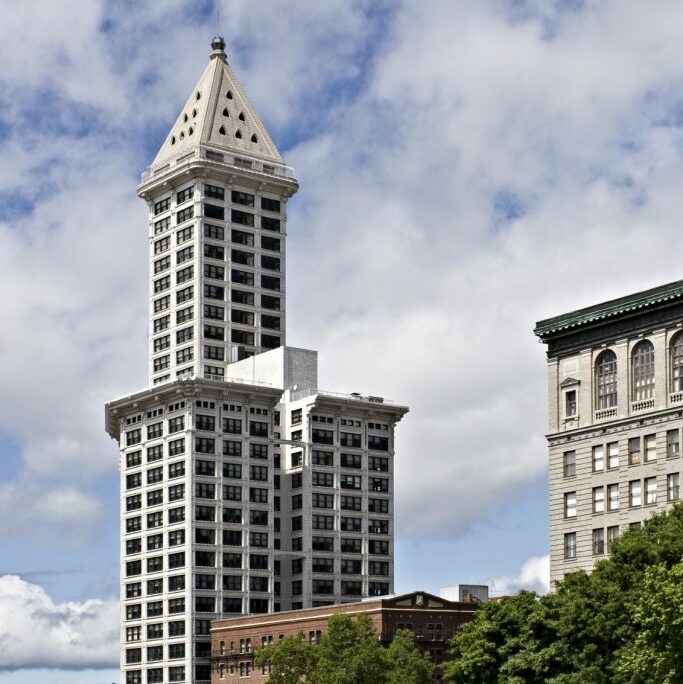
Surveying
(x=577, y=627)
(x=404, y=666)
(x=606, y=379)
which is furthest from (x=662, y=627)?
(x=404, y=666)

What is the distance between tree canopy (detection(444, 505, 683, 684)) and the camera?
97.9 metres

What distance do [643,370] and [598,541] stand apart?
1404 cm

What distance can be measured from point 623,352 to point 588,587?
104ft

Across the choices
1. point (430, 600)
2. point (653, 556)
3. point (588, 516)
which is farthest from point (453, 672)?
point (430, 600)

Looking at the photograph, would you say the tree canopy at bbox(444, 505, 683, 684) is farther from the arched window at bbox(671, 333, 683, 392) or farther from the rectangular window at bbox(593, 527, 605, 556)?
the arched window at bbox(671, 333, 683, 392)

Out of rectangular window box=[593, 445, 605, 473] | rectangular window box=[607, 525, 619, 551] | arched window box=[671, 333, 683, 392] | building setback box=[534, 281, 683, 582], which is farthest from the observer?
rectangular window box=[593, 445, 605, 473]

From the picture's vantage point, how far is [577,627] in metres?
100

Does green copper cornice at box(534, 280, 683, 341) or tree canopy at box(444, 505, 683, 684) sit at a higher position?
green copper cornice at box(534, 280, 683, 341)

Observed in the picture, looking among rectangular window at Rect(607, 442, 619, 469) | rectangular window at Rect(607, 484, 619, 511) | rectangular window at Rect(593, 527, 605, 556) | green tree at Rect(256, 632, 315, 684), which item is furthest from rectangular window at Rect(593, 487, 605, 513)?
green tree at Rect(256, 632, 315, 684)

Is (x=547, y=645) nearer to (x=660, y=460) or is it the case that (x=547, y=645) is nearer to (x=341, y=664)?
(x=660, y=460)

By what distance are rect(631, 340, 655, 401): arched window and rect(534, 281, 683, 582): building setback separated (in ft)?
0.26

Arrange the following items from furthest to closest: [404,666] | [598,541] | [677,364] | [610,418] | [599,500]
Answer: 1. [404,666]
2. [610,418]
3. [599,500]
4. [598,541]
5. [677,364]

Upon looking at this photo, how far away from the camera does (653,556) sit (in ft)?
319

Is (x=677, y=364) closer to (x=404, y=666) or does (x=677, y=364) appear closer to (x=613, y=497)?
(x=613, y=497)
